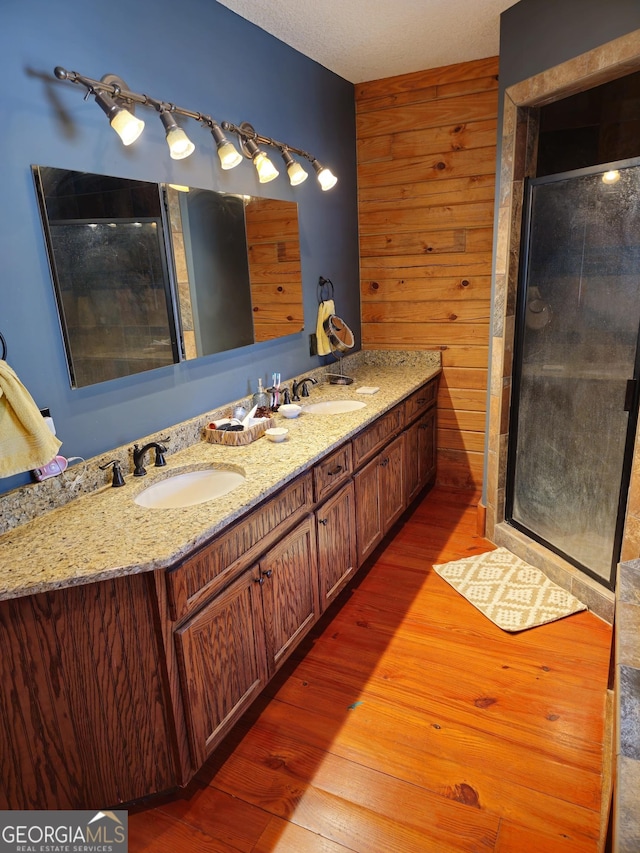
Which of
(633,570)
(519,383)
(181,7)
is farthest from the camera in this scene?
(519,383)

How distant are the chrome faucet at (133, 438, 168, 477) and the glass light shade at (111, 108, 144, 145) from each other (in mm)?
999

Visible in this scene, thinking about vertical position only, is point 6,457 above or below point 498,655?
above

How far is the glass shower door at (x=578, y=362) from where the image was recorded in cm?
231

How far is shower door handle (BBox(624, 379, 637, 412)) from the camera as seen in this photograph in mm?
2250

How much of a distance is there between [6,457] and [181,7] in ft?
Result: 5.91

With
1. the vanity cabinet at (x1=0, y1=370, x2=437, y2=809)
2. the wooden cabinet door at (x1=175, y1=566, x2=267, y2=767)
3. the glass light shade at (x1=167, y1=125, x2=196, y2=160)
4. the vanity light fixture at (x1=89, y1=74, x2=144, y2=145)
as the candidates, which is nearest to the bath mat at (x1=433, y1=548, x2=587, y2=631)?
the vanity cabinet at (x1=0, y1=370, x2=437, y2=809)

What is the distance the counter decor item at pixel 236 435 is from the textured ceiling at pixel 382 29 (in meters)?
1.76

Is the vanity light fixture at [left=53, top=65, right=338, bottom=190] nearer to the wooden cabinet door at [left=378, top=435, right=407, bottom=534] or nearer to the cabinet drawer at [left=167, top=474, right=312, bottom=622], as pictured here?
the cabinet drawer at [left=167, top=474, right=312, bottom=622]

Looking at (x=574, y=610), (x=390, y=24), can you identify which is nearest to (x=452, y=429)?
(x=574, y=610)

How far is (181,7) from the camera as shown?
2125 millimetres

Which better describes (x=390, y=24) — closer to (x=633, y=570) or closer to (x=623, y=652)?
(x=633, y=570)

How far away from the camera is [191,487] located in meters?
2.07

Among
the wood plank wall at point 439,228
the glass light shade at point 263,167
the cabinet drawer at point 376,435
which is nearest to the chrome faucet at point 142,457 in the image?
the cabinet drawer at point 376,435

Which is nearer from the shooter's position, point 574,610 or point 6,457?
point 6,457
